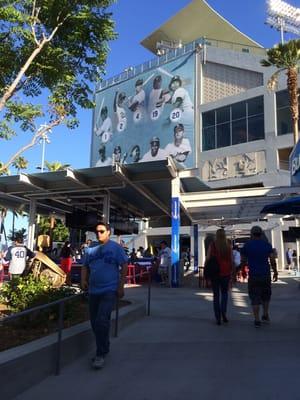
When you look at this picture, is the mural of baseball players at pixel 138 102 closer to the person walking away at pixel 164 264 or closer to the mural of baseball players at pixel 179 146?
the mural of baseball players at pixel 179 146

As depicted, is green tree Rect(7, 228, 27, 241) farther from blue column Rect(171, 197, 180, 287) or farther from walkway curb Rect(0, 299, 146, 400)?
walkway curb Rect(0, 299, 146, 400)

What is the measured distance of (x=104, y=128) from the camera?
5941cm

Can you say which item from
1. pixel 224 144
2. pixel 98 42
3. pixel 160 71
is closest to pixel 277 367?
pixel 98 42

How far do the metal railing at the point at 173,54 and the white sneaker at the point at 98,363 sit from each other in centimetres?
4193

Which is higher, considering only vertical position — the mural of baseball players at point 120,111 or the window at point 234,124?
the mural of baseball players at point 120,111

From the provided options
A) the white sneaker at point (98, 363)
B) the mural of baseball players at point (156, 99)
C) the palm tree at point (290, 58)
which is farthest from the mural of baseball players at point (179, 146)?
the white sneaker at point (98, 363)

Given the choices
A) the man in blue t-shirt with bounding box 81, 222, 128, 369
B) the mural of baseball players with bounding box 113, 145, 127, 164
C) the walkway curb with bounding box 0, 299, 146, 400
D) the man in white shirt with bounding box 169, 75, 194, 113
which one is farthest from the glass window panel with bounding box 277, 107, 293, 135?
the man in blue t-shirt with bounding box 81, 222, 128, 369

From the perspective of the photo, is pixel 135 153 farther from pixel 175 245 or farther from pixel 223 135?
pixel 175 245

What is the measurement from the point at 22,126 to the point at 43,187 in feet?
33.7

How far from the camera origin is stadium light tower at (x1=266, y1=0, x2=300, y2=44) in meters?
57.0

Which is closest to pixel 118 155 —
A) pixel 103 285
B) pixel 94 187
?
pixel 94 187

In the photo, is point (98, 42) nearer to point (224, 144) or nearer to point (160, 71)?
point (224, 144)

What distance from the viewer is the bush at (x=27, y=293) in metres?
6.79

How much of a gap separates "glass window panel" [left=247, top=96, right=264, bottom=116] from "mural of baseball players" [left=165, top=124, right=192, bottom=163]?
7403mm
